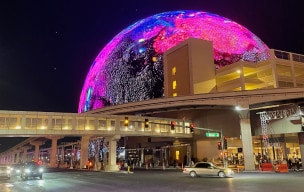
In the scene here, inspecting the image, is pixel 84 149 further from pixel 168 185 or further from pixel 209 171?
pixel 168 185

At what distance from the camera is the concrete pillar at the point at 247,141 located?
43406 millimetres

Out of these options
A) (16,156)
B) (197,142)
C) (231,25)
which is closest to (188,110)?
(197,142)

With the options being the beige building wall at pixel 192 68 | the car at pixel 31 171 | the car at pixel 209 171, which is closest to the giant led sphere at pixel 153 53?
the beige building wall at pixel 192 68

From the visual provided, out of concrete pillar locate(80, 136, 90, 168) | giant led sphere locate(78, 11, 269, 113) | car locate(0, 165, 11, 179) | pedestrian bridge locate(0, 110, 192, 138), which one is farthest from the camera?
giant led sphere locate(78, 11, 269, 113)

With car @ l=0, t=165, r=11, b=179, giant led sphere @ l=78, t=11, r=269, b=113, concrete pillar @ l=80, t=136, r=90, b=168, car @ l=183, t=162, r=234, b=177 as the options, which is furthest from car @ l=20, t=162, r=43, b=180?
giant led sphere @ l=78, t=11, r=269, b=113

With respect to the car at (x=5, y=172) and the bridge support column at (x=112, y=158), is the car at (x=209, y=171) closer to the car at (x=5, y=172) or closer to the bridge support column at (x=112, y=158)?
the bridge support column at (x=112, y=158)

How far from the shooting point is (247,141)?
44.9m

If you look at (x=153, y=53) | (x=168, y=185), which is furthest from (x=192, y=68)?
(x=168, y=185)

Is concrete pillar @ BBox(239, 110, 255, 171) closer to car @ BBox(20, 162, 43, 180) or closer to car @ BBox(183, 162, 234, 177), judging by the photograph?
car @ BBox(183, 162, 234, 177)

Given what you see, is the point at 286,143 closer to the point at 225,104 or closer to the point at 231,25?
the point at 225,104

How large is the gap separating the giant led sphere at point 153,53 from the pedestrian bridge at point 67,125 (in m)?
13.2

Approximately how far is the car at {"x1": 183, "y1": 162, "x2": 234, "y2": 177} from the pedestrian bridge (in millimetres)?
9028

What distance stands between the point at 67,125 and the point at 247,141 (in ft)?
94.0

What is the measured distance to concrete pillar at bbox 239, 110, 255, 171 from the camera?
142 ft
